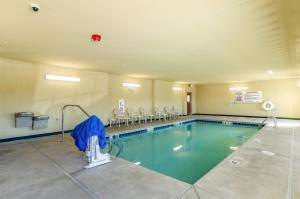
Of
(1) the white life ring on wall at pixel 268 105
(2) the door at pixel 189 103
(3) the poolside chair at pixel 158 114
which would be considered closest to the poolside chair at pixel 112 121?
(3) the poolside chair at pixel 158 114

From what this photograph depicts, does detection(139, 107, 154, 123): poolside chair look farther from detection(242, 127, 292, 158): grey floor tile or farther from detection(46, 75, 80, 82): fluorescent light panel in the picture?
detection(242, 127, 292, 158): grey floor tile

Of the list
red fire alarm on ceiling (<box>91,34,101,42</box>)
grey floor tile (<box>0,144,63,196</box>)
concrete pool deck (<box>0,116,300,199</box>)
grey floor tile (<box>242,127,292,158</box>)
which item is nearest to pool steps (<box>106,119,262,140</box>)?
grey floor tile (<box>0,144,63,196</box>)

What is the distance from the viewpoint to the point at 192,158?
433cm

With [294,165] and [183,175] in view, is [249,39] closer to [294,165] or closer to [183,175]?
[294,165]

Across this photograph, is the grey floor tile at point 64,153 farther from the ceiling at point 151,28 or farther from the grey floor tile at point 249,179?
the ceiling at point 151,28

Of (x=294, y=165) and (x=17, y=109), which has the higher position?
(x=17, y=109)

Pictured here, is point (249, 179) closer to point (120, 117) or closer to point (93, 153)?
point (93, 153)

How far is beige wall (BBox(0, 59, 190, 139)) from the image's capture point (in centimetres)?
494

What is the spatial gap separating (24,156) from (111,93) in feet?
15.2

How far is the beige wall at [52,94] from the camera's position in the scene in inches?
195

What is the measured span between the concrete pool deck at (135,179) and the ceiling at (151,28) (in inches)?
100

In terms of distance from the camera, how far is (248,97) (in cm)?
1106

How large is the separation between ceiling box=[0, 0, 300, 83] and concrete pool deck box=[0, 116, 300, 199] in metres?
2.55

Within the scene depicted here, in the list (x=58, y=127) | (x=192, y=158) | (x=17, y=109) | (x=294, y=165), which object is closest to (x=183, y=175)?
(x=192, y=158)
